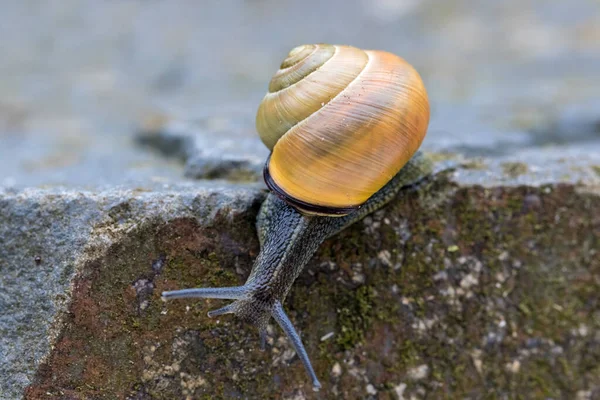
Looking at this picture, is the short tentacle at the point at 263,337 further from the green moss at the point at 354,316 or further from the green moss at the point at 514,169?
the green moss at the point at 514,169

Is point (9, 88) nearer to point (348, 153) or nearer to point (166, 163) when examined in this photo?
point (166, 163)

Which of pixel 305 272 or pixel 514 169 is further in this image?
pixel 514 169

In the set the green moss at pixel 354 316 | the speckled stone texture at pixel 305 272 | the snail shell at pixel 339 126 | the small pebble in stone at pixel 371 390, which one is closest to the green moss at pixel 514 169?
the speckled stone texture at pixel 305 272

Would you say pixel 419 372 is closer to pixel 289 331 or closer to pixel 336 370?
pixel 336 370

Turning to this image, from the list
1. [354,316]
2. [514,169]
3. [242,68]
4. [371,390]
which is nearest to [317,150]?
[354,316]

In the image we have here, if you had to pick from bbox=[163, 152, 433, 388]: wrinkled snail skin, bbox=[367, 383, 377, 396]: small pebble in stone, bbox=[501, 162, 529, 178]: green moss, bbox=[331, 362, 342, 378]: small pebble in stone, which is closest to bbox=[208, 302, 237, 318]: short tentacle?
bbox=[163, 152, 433, 388]: wrinkled snail skin

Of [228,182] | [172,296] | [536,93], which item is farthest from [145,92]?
[536,93]

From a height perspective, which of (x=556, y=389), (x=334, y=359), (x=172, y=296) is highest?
(x=172, y=296)
